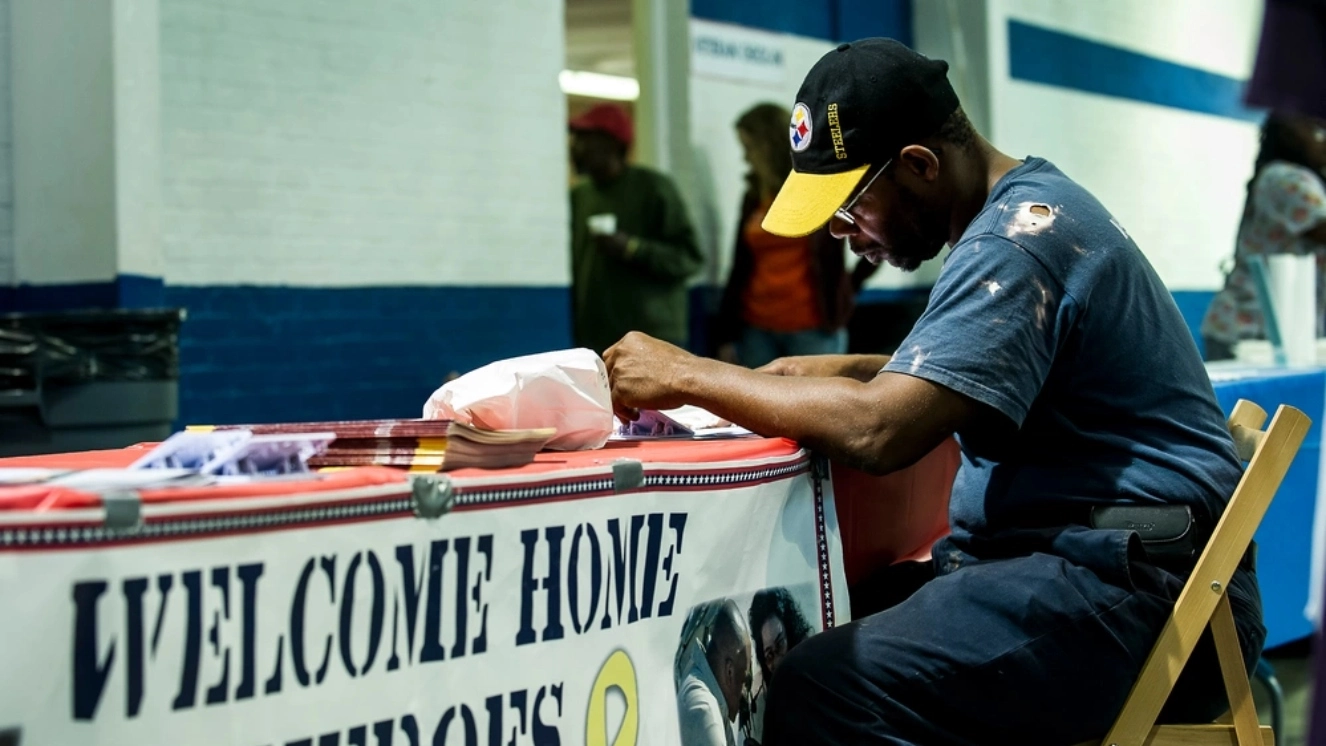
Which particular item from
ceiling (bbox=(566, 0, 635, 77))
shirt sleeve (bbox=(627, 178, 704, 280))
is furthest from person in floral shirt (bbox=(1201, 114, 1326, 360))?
ceiling (bbox=(566, 0, 635, 77))

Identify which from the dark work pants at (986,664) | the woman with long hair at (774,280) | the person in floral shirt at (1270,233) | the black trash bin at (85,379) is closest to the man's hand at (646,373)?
the dark work pants at (986,664)

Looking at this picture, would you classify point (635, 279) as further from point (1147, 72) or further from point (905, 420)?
point (1147, 72)

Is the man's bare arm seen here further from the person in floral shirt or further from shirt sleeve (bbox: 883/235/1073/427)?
the person in floral shirt

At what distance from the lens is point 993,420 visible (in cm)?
199

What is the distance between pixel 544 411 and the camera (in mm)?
1955

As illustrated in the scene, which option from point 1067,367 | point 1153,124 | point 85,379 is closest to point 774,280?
point 85,379

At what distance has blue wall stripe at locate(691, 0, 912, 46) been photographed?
7.42 meters

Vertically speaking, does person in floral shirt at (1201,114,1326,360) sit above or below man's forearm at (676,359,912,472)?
above

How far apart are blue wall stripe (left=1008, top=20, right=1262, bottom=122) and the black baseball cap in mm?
6915

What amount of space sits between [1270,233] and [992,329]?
12.0ft

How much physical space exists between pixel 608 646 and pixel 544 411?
370 millimetres

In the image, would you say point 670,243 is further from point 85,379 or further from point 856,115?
point 856,115

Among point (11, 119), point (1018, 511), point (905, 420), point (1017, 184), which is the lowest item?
point (1018, 511)

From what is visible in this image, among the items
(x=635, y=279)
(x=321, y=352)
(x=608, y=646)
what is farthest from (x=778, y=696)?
(x=635, y=279)
